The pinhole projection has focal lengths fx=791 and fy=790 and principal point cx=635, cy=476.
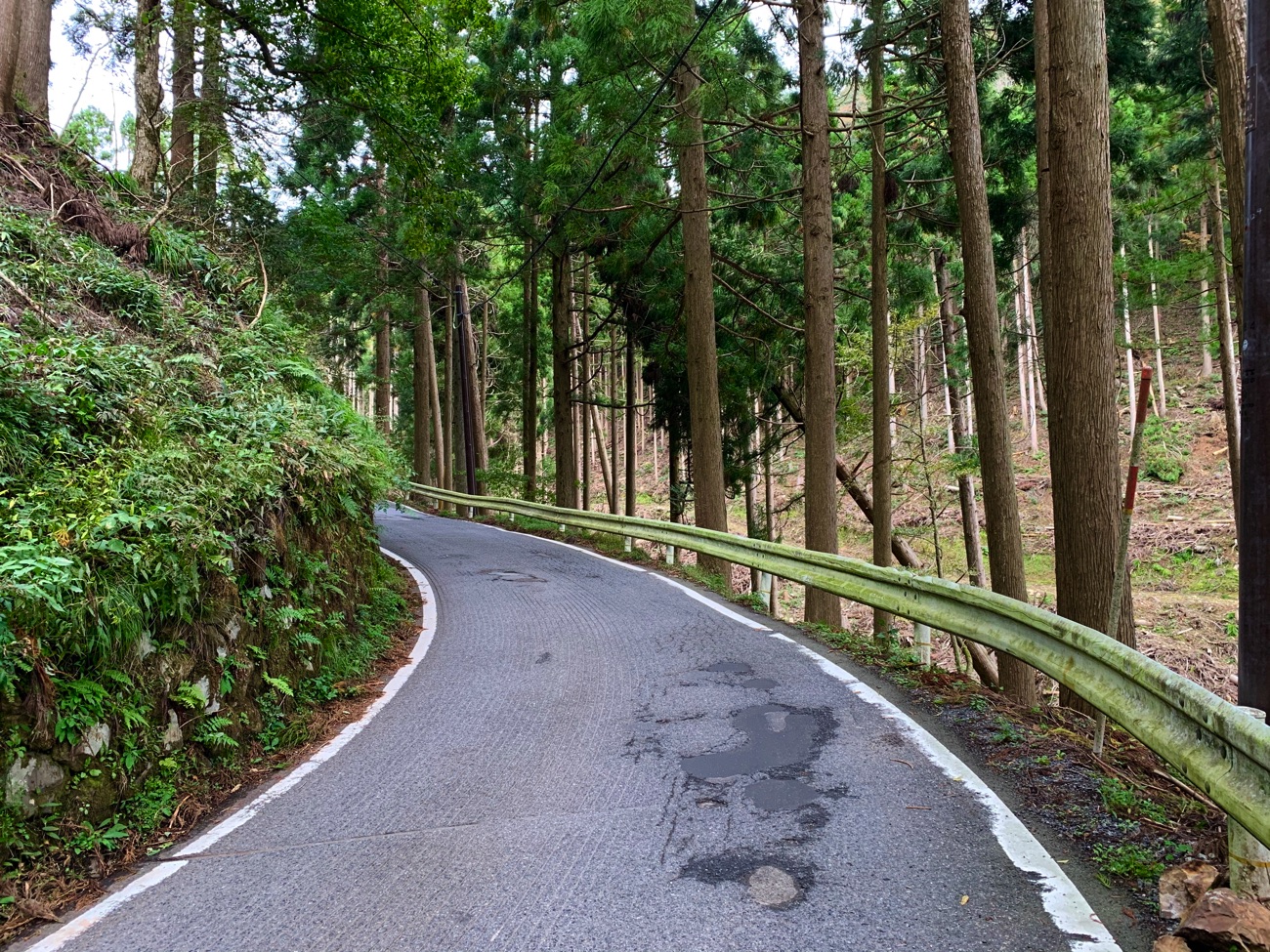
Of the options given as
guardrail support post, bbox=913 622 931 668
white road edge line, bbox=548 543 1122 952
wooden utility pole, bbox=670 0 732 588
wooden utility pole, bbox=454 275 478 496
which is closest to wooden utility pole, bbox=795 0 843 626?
wooden utility pole, bbox=670 0 732 588

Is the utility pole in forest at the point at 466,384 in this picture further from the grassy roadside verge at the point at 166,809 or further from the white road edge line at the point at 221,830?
the grassy roadside verge at the point at 166,809

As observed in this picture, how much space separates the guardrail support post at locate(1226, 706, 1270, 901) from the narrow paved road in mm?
504

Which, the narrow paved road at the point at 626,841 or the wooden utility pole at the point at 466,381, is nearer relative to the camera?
the narrow paved road at the point at 626,841

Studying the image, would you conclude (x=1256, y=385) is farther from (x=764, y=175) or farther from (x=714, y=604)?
(x=764, y=175)

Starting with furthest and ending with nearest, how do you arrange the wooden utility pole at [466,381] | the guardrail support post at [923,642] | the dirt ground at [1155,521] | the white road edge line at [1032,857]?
the wooden utility pole at [466,381], the dirt ground at [1155,521], the guardrail support post at [923,642], the white road edge line at [1032,857]

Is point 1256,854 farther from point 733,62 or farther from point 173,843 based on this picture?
point 733,62

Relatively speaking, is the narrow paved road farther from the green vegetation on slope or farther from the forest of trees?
the forest of trees

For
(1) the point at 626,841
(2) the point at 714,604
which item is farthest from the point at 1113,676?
(2) the point at 714,604

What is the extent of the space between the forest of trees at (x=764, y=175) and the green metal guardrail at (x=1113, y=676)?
1780 millimetres

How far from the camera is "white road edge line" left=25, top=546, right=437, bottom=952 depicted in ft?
10.2

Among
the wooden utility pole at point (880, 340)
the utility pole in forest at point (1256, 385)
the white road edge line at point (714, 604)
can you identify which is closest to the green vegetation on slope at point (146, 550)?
the white road edge line at point (714, 604)

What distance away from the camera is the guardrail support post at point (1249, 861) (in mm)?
2648

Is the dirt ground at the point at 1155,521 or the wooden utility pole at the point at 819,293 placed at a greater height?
the wooden utility pole at the point at 819,293

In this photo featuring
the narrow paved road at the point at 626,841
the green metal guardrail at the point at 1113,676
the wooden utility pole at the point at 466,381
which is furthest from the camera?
the wooden utility pole at the point at 466,381
